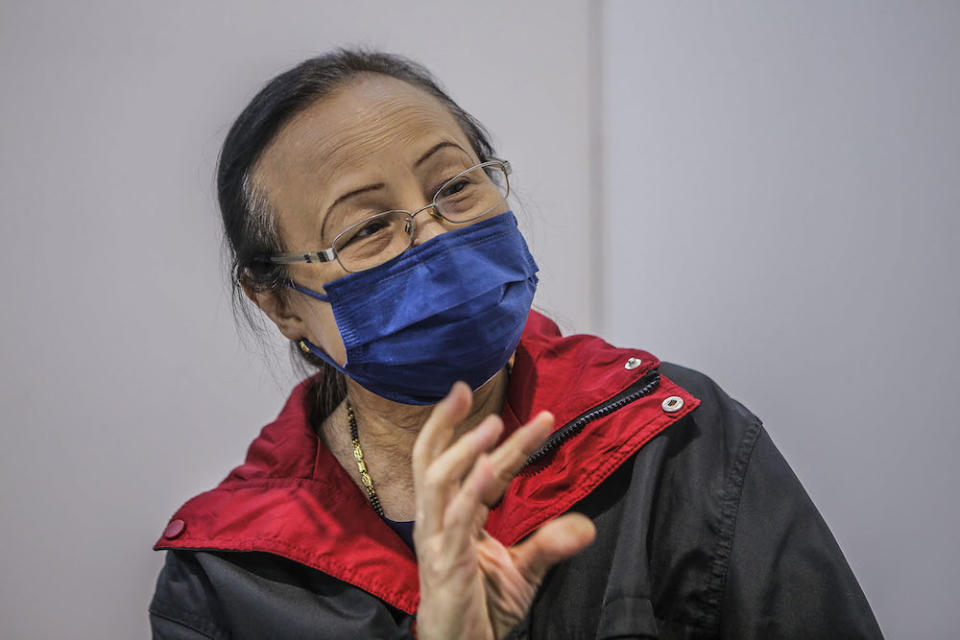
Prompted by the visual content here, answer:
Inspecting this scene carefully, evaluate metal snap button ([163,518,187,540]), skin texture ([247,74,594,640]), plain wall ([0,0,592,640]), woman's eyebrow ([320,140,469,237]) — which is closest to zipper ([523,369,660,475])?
skin texture ([247,74,594,640])

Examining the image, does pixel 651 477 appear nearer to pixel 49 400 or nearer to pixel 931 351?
pixel 931 351

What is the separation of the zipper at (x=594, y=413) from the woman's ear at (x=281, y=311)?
528mm

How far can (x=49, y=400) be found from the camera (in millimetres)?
1695

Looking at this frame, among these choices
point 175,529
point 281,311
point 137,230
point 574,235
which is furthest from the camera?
point 574,235

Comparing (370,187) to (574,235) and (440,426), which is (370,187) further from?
(574,235)

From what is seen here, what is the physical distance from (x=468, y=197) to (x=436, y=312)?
245 mm

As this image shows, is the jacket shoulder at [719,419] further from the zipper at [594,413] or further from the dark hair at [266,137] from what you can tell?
Result: the dark hair at [266,137]

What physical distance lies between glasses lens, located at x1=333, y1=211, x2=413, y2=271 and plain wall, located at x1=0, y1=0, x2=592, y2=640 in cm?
81

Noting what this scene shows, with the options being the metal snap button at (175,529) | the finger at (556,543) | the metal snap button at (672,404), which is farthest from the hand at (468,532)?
the metal snap button at (175,529)

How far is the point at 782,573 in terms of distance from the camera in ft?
3.25

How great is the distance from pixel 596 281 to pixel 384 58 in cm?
94

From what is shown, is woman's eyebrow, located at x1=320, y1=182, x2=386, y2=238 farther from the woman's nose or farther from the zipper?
the zipper

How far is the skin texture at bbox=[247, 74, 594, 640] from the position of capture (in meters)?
0.74

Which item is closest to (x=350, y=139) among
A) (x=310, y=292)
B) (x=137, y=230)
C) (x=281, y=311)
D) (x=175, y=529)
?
(x=310, y=292)
